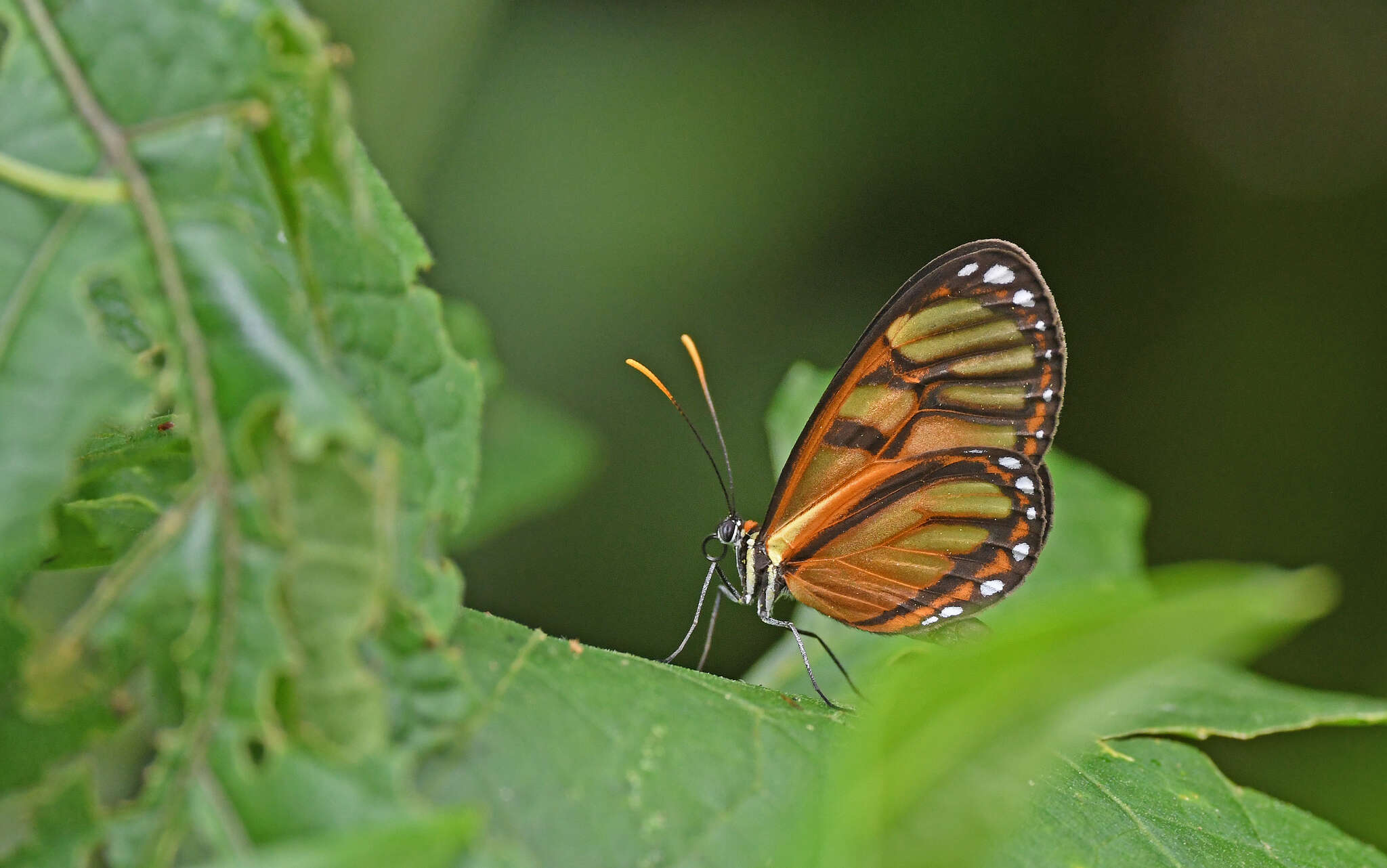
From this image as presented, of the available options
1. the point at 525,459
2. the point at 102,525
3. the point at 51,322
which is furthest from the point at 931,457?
the point at 51,322

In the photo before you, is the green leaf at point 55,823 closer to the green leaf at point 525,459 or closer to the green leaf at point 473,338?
the green leaf at point 473,338

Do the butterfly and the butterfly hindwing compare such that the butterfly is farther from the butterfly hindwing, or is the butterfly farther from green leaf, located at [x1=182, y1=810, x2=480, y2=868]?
green leaf, located at [x1=182, y1=810, x2=480, y2=868]

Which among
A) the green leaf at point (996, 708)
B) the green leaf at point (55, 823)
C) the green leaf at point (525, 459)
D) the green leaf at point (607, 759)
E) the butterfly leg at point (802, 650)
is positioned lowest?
the green leaf at point (525, 459)

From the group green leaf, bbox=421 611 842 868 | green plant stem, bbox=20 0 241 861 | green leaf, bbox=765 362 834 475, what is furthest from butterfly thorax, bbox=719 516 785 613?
green plant stem, bbox=20 0 241 861

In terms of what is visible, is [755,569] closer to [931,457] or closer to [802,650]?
[802,650]

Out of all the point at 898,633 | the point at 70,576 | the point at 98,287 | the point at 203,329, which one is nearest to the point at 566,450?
the point at 898,633

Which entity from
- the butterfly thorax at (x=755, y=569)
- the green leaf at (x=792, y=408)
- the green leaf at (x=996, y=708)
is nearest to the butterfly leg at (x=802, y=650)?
the butterfly thorax at (x=755, y=569)

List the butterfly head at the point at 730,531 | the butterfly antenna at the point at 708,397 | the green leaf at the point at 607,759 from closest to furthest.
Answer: the green leaf at the point at 607,759
the butterfly antenna at the point at 708,397
the butterfly head at the point at 730,531
